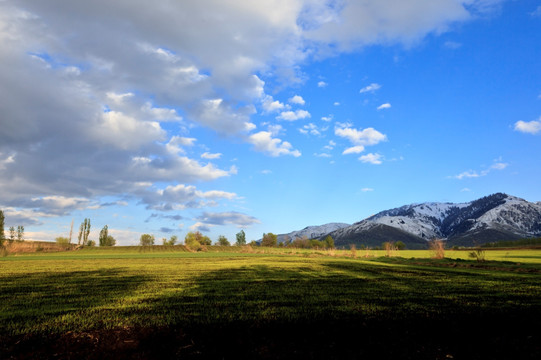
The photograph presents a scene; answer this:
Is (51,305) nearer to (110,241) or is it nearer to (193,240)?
(193,240)

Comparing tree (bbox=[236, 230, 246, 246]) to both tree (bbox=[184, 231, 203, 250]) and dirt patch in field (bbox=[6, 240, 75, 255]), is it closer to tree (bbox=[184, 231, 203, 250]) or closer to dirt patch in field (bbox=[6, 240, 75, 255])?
tree (bbox=[184, 231, 203, 250])

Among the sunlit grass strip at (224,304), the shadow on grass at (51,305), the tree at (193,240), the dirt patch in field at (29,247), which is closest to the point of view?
the shadow on grass at (51,305)

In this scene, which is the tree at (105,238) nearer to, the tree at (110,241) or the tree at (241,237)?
the tree at (110,241)

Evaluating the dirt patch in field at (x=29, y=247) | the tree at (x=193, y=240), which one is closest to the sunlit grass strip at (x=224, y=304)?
the dirt patch in field at (x=29, y=247)

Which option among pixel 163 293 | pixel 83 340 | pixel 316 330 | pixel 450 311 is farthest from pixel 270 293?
pixel 83 340

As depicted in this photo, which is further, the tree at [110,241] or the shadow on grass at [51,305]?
the tree at [110,241]

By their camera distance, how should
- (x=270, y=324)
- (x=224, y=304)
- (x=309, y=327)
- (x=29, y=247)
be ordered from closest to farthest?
(x=309, y=327)
(x=270, y=324)
(x=224, y=304)
(x=29, y=247)

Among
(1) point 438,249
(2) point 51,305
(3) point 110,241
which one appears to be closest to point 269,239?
(3) point 110,241

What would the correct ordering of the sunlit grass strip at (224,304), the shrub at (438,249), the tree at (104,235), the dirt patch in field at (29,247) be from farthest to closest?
the tree at (104,235) < the dirt patch in field at (29,247) < the shrub at (438,249) < the sunlit grass strip at (224,304)

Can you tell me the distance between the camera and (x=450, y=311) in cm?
866

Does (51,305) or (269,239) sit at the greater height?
(51,305)

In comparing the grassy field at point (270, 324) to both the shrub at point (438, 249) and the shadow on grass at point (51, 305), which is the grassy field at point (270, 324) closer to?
the shadow on grass at point (51, 305)

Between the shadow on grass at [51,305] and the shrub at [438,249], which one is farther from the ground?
the shadow on grass at [51,305]

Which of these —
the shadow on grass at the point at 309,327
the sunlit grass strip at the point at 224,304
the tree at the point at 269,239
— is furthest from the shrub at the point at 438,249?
the tree at the point at 269,239
